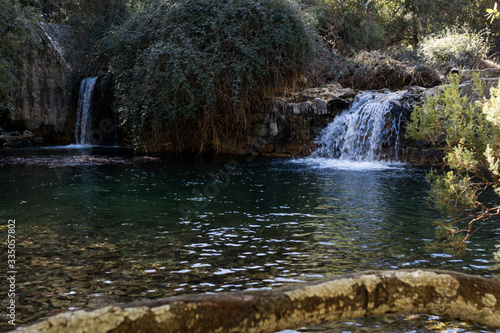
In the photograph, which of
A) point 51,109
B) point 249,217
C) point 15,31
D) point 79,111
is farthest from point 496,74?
point 51,109

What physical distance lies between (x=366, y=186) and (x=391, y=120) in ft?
16.1

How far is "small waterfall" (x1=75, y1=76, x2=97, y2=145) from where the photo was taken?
2006 cm

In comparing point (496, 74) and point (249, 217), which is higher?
point (496, 74)

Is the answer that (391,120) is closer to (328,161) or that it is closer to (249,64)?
(328,161)

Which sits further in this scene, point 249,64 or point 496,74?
point 249,64

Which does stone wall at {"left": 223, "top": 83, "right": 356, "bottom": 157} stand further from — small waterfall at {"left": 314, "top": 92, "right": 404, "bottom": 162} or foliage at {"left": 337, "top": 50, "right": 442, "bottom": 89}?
foliage at {"left": 337, "top": 50, "right": 442, "bottom": 89}

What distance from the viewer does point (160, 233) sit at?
6.46m

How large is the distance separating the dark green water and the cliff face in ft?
33.3

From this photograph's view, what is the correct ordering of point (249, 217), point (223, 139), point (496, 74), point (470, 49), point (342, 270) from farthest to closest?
1. point (470, 49)
2. point (223, 139)
3. point (496, 74)
4. point (249, 217)
5. point (342, 270)

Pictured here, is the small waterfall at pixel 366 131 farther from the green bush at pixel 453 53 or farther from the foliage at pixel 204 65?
the green bush at pixel 453 53

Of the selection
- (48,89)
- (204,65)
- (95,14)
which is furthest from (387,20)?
(48,89)

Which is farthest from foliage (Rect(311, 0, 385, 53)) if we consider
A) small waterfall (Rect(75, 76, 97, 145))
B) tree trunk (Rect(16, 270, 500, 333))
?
tree trunk (Rect(16, 270, 500, 333))

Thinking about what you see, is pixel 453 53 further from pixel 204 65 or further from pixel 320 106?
pixel 204 65

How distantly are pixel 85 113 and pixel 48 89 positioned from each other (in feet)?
9.27
